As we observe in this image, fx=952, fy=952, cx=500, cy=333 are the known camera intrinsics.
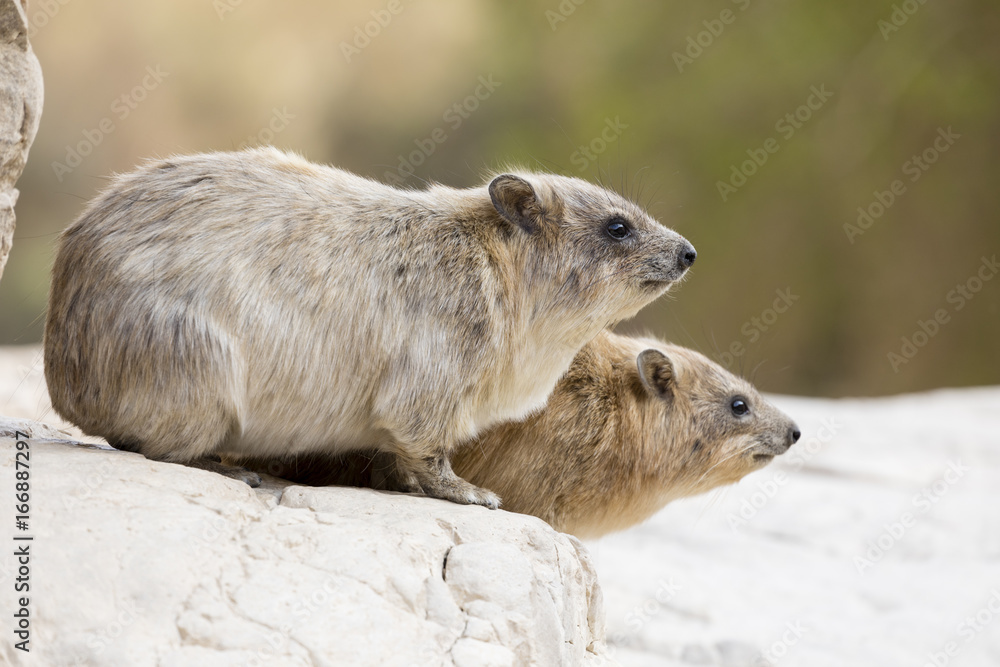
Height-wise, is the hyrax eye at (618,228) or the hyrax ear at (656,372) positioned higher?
the hyrax eye at (618,228)

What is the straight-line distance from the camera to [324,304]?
385 cm

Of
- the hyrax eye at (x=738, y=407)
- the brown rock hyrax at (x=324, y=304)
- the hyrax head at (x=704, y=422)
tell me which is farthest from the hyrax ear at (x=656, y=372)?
the brown rock hyrax at (x=324, y=304)

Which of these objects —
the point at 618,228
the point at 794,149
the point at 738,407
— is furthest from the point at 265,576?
the point at 794,149

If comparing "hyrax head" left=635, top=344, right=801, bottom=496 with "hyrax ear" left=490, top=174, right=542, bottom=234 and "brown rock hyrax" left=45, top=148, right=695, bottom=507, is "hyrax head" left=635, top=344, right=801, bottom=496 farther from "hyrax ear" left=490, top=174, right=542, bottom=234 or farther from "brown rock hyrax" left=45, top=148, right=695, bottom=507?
"hyrax ear" left=490, top=174, right=542, bottom=234

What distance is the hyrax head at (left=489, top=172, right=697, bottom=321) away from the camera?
4.29 metres

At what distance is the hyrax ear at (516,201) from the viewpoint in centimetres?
419

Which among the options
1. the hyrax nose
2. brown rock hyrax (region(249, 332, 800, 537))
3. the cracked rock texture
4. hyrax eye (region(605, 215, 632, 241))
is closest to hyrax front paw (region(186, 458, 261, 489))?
the cracked rock texture

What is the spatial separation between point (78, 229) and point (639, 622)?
406 cm

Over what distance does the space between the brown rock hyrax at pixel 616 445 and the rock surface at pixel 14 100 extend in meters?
1.71

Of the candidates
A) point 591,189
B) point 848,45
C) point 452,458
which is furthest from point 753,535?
point 848,45

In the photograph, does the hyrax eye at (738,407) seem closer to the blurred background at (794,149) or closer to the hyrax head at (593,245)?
the hyrax head at (593,245)

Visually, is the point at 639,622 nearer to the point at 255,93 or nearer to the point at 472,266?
the point at 472,266

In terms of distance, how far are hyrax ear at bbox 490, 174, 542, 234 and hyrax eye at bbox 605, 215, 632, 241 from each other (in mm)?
339

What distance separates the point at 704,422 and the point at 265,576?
299 centimetres
